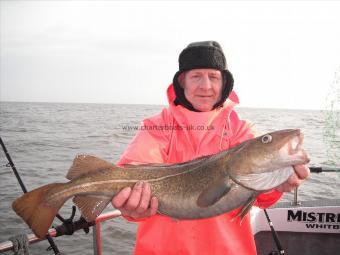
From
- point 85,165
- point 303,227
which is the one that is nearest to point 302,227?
point 303,227

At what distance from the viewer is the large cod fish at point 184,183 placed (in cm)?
273

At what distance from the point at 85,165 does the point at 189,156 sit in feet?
3.36

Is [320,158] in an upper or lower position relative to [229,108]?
lower

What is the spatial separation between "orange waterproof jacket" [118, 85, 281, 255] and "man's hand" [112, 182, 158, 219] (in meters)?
0.22

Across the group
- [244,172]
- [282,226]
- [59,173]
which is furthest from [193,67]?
[59,173]

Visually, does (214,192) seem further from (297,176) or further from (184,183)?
(297,176)

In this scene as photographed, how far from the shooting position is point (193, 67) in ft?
12.1

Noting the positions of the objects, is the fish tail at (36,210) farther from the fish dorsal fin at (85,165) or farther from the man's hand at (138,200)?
the man's hand at (138,200)

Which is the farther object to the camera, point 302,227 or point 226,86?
point 302,227

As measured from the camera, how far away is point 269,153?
270 centimetres

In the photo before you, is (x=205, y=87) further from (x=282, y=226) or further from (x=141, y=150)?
(x=282, y=226)

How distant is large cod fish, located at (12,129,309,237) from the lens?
273 centimetres

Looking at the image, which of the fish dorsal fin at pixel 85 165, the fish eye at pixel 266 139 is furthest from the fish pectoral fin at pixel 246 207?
the fish dorsal fin at pixel 85 165

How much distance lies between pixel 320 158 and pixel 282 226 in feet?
43.9
